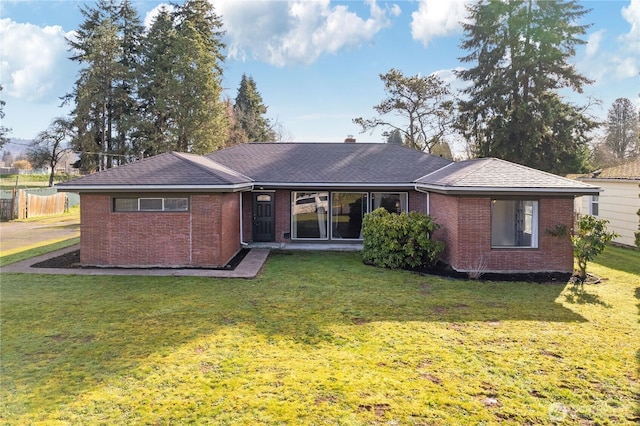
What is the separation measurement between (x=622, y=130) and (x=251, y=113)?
125ft

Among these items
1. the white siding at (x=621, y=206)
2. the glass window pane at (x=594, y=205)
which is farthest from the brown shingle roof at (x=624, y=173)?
the glass window pane at (x=594, y=205)

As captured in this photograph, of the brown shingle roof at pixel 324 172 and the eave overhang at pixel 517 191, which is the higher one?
the brown shingle roof at pixel 324 172

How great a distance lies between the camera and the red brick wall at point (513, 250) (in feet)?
33.1

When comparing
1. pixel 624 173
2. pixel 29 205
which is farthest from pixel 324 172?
pixel 29 205

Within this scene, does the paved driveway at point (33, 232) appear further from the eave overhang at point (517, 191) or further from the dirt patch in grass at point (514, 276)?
the eave overhang at point (517, 191)

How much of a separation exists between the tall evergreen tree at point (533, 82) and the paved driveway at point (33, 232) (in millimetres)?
23969

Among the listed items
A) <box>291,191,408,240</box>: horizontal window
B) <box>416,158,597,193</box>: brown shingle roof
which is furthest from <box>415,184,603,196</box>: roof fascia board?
<box>291,191,408,240</box>: horizontal window

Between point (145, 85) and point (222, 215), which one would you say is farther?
point (145, 85)

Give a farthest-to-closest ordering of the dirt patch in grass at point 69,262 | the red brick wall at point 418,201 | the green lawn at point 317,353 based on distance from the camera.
Result: 1. the red brick wall at point 418,201
2. the dirt patch in grass at point 69,262
3. the green lawn at point 317,353

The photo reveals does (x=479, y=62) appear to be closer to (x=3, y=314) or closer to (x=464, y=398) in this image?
(x=464, y=398)

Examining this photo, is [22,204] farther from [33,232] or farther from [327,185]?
[327,185]

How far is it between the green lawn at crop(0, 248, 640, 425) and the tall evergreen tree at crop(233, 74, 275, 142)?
116ft

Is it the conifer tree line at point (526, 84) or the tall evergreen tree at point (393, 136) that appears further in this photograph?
the tall evergreen tree at point (393, 136)

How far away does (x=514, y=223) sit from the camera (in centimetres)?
1091
